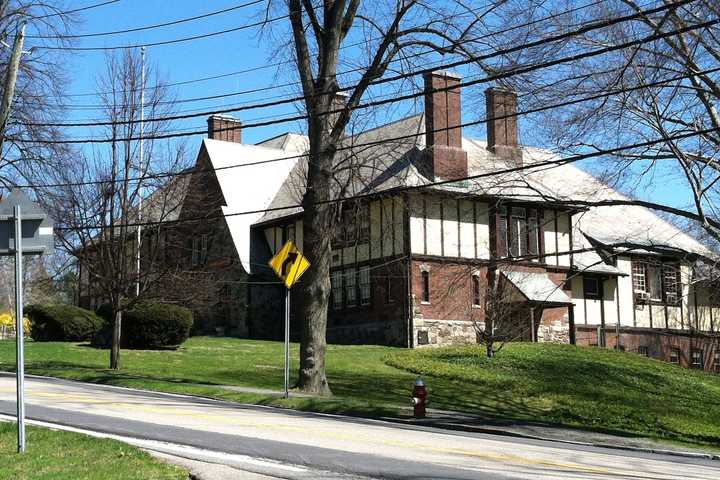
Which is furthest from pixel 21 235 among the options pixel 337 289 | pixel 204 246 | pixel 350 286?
pixel 204 246

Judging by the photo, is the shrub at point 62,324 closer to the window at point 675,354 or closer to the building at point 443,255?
the building at point 443,255

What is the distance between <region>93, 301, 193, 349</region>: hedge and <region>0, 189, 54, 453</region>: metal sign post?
2201cm

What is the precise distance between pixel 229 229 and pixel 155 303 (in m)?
13.1

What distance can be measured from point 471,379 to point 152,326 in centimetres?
1183

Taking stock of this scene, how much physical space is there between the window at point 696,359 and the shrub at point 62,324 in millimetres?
27232

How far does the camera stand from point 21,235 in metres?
11.5

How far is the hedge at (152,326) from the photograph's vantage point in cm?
3381

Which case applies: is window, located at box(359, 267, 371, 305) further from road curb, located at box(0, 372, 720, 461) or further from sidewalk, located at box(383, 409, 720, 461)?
sidewalk, located at box(383, 409, 720, 461)

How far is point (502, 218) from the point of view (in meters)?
41.2

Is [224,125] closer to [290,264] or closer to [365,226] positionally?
[365,226]

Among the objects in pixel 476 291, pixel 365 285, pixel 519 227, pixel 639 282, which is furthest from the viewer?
pixel 639 282

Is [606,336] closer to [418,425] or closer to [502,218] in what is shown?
[502,218]

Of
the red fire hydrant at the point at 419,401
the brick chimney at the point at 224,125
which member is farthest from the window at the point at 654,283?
the red fire hydrant at the point at 419,401

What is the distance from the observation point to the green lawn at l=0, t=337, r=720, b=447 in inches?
890
